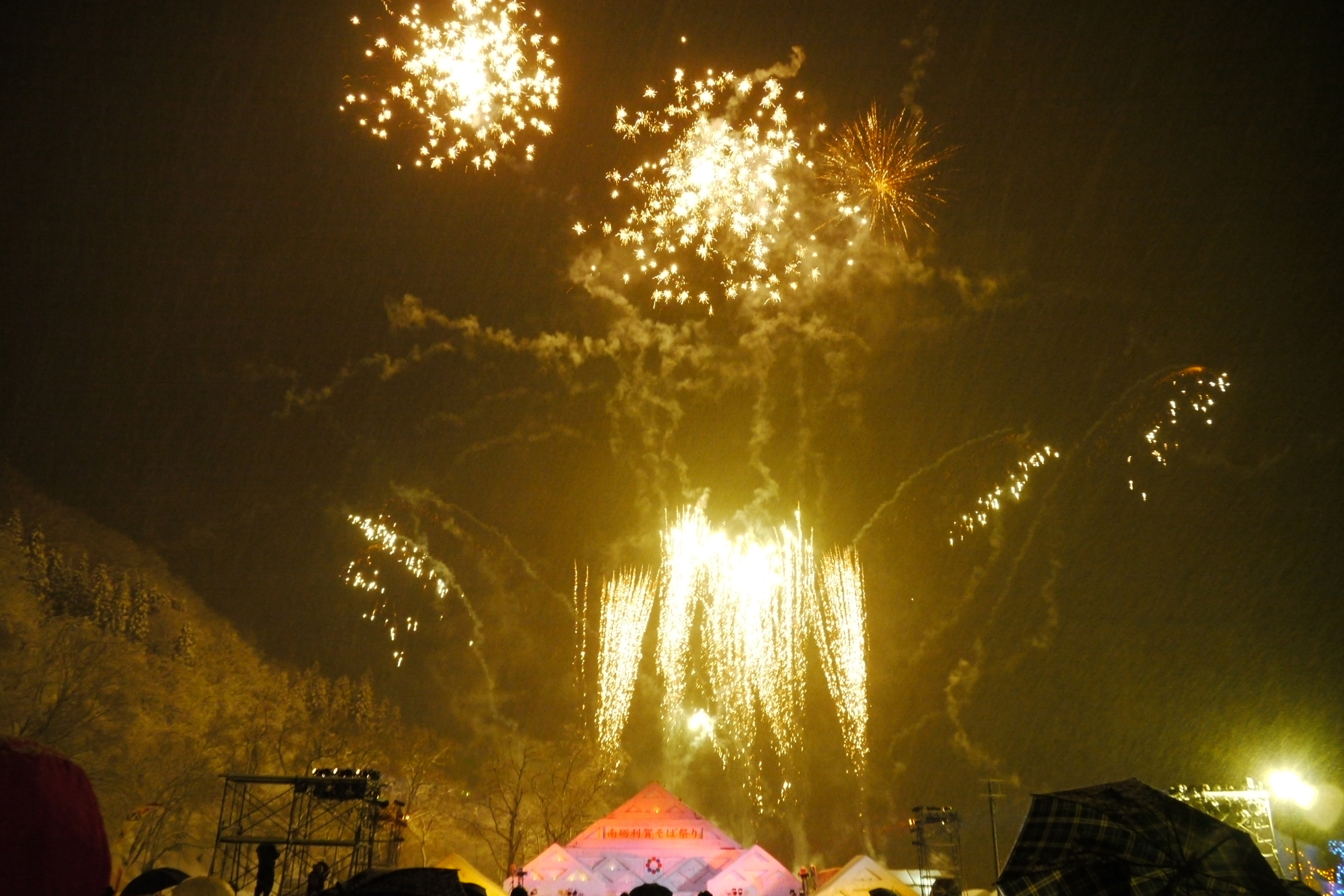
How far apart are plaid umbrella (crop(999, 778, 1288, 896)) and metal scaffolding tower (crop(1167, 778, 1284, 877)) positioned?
755 inches

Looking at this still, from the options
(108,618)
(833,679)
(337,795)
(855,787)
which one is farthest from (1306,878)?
(108,618)

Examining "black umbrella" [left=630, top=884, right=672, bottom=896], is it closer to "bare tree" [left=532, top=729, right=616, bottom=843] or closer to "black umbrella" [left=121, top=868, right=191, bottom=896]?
"black umbrella" [left=121, top=868, right=191, bottom=896]

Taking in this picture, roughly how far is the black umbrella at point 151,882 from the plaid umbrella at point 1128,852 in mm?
7365

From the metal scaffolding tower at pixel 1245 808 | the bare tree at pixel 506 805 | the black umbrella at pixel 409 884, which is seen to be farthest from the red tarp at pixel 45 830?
the bare tree at pixel 506 805

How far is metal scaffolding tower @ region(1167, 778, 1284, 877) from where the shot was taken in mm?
21922

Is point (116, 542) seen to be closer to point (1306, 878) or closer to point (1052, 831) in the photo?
point (1052, 831)

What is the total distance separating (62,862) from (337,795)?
13.7 m

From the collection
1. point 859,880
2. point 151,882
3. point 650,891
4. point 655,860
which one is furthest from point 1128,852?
point 655,860

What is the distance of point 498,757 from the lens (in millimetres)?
40875

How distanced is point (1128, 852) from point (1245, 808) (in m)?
21.8

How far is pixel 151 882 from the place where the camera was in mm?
8539

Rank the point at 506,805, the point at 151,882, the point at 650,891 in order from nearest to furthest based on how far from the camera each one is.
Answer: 1. the point at 650,891
2. the point at 151,882
3. the point at 506,805

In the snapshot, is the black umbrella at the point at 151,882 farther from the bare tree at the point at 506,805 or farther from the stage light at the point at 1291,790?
the bare tree at the point at 506,805

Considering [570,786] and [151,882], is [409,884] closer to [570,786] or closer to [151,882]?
[151,882]
